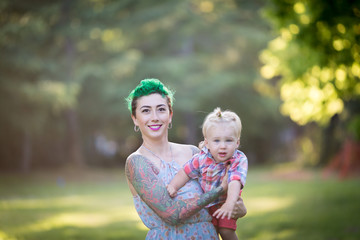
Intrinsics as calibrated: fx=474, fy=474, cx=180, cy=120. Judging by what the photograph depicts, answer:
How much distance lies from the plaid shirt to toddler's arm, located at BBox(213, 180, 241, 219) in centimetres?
11

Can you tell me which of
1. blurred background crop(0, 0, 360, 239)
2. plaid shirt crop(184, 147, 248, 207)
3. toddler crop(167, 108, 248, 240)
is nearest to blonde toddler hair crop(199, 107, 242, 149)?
toddler crop(167, 108, 248, 240)

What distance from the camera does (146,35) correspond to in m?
24.3

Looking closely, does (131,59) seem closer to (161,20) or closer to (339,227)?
(161,20)

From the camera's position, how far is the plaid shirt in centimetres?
283

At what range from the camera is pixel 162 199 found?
276 centimetres

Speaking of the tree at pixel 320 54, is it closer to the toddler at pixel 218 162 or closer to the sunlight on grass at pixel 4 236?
the toddler at pixel 218 162

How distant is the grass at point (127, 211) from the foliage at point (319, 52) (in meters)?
2.10

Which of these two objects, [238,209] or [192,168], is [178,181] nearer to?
[192,168]

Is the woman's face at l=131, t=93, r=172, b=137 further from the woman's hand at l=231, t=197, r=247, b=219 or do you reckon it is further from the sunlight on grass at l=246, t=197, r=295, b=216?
the sunlight on grass at l=246, t=197, r=295, b=216

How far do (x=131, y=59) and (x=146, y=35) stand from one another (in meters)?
3.62

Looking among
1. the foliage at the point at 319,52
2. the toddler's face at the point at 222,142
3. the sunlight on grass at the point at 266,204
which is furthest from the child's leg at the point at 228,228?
Answer: the sunlight on grass at the point at 266,204

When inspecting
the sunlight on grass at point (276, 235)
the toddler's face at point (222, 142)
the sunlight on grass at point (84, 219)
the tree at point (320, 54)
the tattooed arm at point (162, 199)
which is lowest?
the tattooed arm at point (162, 199)

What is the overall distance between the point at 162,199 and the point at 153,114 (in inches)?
21.2

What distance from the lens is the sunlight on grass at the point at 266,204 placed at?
1112cm
